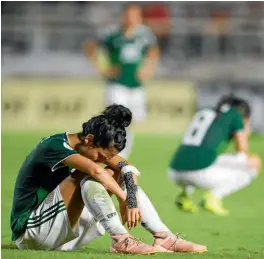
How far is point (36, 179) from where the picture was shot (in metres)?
6.38

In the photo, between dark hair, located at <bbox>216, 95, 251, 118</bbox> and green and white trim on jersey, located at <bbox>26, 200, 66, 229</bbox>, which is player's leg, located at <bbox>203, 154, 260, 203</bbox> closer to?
dark hair, located at <bbox>216, 95, 251, 118</bbox>

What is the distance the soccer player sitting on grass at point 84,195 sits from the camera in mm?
6137

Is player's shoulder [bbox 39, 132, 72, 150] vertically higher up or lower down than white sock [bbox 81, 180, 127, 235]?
higher up

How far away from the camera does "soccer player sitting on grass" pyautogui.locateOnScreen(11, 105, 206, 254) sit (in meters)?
6.14

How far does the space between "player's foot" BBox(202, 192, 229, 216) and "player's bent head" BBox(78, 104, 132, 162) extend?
3265 millimetres

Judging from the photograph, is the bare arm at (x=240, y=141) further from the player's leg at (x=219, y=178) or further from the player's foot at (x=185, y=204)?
the player's foot at (x=185, y=204)

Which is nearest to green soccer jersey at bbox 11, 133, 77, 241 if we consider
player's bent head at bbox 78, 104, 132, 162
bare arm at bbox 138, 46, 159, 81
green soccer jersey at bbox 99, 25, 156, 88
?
player's bent head at bbox 78, 104, 132, 162

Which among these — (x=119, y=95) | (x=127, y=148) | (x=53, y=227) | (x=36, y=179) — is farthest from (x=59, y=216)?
(x=119, y=95)

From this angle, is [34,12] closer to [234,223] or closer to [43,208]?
[234,223]

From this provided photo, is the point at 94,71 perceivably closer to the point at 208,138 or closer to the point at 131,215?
the point at 208,138

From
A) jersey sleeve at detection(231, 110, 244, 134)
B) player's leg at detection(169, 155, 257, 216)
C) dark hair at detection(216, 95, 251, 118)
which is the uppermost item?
dark hair at detection(216, 95, 251, 118)

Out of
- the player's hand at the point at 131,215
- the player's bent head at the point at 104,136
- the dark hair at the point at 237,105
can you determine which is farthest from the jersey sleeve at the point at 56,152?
the dark hair at the point at 237,105

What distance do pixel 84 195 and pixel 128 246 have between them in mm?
434

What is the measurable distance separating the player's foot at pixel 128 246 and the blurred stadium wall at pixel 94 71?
12.5m
